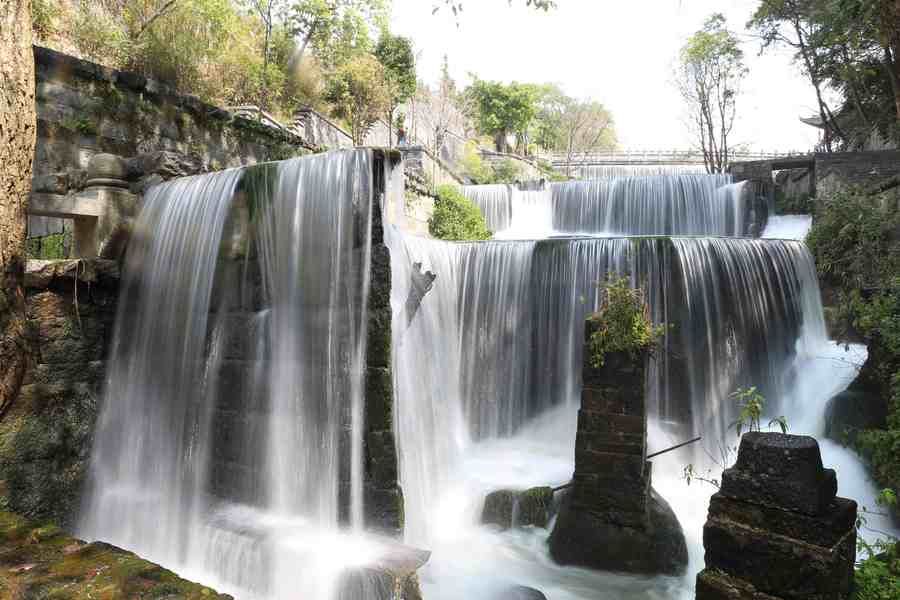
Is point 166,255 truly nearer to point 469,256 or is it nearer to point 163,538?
point 163,538

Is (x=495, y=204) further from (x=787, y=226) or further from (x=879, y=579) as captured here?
(x=879, y=579)

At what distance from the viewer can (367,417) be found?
14.9 feet

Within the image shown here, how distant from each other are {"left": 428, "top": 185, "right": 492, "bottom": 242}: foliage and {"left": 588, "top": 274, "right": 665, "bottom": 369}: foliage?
1048cm

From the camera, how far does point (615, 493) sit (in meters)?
5.86

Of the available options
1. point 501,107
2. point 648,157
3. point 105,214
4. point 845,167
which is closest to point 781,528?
point 105,214

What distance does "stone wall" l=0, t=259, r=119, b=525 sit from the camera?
5.12 metres

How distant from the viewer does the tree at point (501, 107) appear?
109 feet

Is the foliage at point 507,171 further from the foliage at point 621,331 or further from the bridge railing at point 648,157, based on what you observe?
the foliage at point 621,331

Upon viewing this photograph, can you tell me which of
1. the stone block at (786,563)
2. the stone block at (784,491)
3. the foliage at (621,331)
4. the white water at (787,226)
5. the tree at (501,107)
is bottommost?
the stone block at (786,563)

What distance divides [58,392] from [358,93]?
Answer: 15914mm

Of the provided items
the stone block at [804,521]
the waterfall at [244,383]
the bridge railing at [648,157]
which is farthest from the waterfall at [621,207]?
the bridge railing at [648,157]

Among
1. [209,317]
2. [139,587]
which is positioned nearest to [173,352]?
[209,317]

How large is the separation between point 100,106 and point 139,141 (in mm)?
643

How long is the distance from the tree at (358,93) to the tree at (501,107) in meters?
15.1
